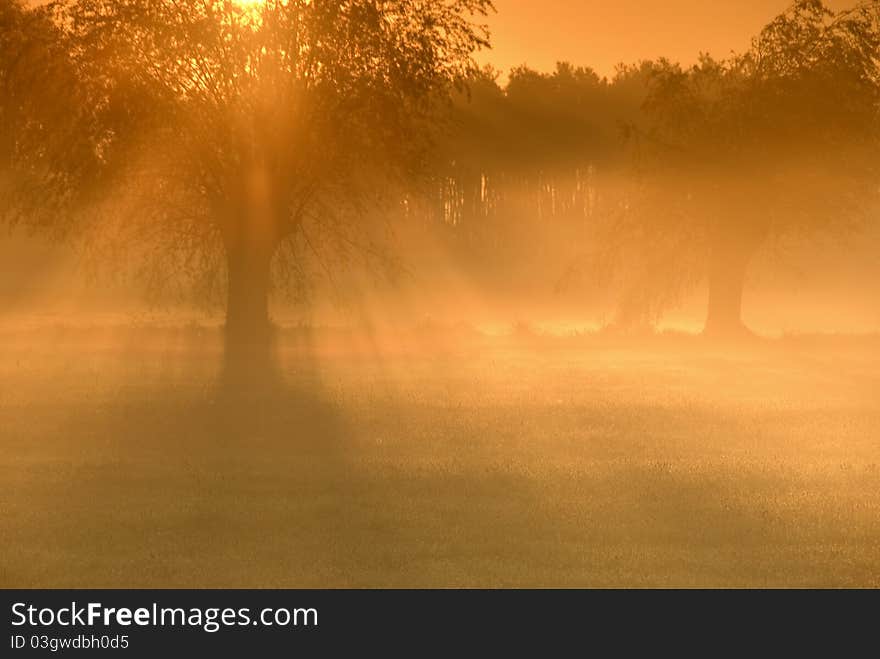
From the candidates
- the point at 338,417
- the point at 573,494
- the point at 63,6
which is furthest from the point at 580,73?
the point at 573,494

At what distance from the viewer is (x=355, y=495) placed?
14.7 m

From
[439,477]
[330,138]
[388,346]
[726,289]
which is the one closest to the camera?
[439,477]

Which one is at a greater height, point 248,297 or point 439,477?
point 248,297

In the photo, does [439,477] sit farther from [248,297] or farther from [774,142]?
[774,142]

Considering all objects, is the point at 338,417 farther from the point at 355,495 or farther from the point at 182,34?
the point at 182,34

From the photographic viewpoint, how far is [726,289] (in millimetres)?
39750

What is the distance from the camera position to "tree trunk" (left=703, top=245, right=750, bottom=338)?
38.8 metres

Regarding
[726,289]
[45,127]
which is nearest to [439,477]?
[45,127]

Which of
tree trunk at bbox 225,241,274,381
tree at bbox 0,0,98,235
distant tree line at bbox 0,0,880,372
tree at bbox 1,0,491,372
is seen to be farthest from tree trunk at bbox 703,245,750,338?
tree at bbox 0,0,98,235

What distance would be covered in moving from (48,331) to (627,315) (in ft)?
48.4

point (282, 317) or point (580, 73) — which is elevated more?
point (580, 73)

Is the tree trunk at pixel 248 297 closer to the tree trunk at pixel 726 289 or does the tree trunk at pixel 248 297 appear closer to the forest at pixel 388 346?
the forest at pixel 388 346

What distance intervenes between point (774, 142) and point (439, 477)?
938 inches

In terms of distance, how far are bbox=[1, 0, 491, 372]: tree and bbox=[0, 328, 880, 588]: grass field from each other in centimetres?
506
